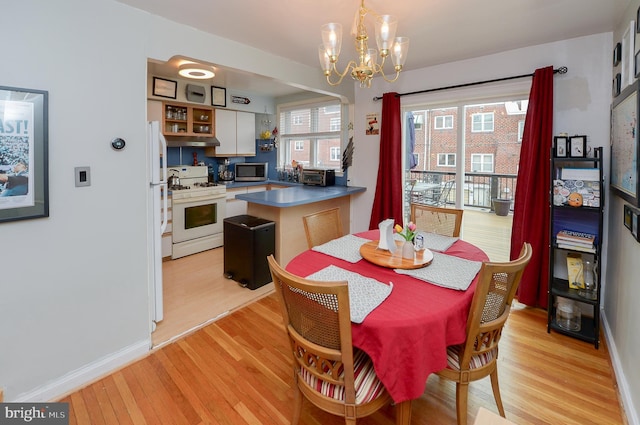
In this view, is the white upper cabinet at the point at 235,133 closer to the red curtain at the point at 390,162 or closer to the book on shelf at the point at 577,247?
the red curtain at the point at 390,162

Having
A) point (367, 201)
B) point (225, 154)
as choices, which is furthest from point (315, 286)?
point (225, 154)

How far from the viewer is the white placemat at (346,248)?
76.0 inches

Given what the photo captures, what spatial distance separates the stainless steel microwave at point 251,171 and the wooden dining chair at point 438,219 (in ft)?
10.8

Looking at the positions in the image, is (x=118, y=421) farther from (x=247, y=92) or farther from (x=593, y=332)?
(x=247, y=92)

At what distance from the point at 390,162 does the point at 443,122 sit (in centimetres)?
73

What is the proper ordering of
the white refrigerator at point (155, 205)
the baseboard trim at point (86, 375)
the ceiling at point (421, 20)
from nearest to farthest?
the baseboard trim at point (86, 375) → the ceiling at point (421, 20) → the white refrigerator at point (155, 205)

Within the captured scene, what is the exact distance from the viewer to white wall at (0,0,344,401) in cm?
170

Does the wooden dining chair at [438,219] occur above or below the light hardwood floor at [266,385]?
above

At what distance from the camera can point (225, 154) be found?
5164 millimetres

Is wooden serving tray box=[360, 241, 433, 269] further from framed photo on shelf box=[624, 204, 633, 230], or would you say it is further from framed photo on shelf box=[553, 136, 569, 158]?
framed photo on shelf box=[553, 136, 569, 158]

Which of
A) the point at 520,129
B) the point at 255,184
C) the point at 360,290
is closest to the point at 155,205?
the point at 360,290

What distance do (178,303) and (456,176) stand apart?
3.16 metres

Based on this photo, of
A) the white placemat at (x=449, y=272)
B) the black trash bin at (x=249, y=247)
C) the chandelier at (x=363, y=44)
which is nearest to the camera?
the white placemat at (x=449, y=272)

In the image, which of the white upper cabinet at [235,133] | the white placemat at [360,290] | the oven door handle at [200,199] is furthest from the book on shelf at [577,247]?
the white upper cabinet at [235,133]
